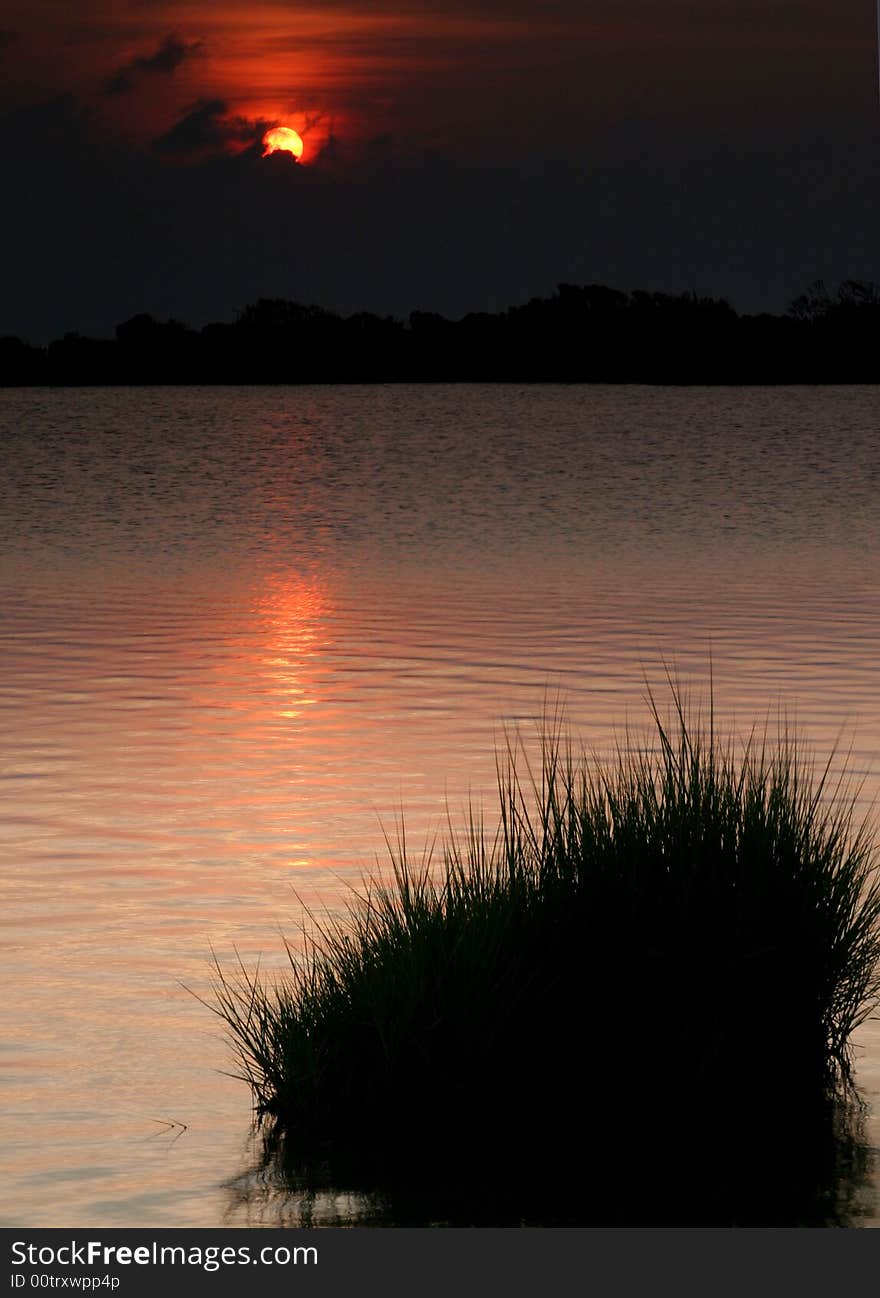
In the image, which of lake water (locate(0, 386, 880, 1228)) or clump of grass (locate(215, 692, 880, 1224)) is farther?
lake water (locate(0, 386, 880, 1228))

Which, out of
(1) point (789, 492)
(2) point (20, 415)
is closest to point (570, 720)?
(1) point (789, 492)

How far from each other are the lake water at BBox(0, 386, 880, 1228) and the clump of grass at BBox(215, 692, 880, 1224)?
1.11ft

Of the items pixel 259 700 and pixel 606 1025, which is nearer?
pixel 606 1025

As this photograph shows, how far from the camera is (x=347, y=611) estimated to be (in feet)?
92.7

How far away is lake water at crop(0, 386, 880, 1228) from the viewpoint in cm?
818

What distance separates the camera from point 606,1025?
7.85 metres

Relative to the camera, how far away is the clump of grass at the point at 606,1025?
726 centimetres

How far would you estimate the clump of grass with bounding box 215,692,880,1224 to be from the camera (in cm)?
726

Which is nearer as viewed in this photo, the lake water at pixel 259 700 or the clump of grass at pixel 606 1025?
the clump of grass at pixel 606 1025

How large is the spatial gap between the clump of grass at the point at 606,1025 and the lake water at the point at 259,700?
13.3 inches

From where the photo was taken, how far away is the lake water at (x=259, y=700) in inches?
→ 322

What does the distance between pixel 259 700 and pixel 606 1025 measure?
11698 mm
